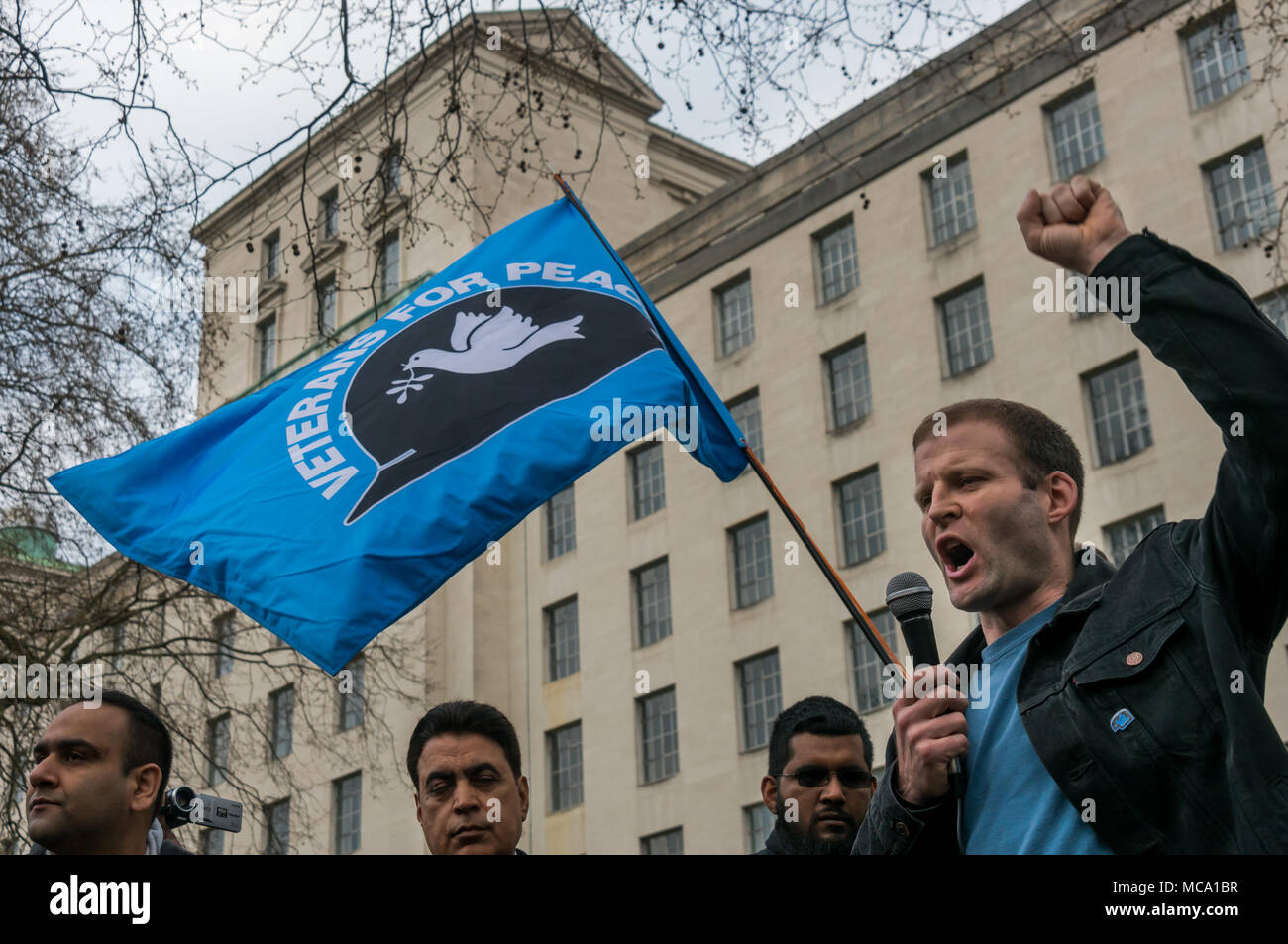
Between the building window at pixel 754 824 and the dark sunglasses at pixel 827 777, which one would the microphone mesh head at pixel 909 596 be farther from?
the building window at pixel 754 824

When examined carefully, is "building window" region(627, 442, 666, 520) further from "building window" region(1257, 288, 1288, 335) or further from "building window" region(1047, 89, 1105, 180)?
"building window" region(1257, 288, 1288, 335)

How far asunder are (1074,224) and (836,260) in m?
31.5

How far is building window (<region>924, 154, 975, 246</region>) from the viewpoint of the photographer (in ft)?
102

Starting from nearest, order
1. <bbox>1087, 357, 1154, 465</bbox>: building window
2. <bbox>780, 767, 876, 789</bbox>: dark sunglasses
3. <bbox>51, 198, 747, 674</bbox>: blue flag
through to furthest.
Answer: <bbox>51, 198, 747, 674</bbox>: blue flag < <bbox>780, 767, 876, 789</bbox>: dark sunglasses < <bbox>1087, 357, 1154, 465</bbox>: building window

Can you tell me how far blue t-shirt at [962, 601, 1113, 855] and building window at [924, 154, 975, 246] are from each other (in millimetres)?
28873

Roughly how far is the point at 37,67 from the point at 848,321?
26437 mm

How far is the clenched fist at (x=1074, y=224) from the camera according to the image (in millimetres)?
2787

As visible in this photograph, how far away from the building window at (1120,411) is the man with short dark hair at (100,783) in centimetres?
2379

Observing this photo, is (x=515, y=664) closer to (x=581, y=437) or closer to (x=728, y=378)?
(x=728, y=378)

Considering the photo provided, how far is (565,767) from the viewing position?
36.4 meters

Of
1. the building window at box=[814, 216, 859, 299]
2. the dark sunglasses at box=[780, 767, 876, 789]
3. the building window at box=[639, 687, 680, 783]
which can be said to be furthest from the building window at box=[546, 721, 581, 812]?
the dark sunglasses at box=[780, 767, 876, 789]

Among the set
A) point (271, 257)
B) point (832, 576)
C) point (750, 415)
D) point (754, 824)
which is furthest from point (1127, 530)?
point (832, 576)

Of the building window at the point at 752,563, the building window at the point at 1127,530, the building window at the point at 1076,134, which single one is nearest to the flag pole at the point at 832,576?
the building window at the point at 1127,530

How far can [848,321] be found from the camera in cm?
3278
